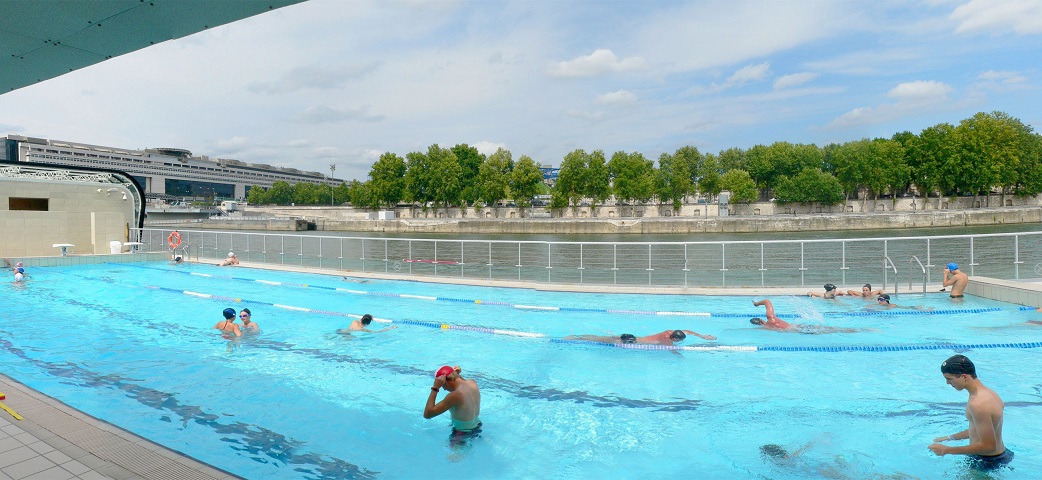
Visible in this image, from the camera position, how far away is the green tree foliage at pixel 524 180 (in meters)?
88.1

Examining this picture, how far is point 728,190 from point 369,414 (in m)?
84.8

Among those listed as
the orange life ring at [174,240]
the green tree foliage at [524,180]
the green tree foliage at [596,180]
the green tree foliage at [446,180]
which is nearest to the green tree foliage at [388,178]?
the green tree foliage at [446,180]

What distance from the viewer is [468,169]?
98000mm

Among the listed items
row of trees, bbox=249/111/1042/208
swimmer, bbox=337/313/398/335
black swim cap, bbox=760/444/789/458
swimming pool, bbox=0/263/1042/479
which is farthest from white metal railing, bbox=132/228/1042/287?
row of trees, bbox=249/111/1042/208

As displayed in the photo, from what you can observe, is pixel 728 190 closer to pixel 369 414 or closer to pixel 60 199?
pixel 60 199

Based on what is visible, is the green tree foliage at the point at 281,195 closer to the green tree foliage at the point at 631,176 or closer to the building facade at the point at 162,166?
the building facade at the point at 162,166

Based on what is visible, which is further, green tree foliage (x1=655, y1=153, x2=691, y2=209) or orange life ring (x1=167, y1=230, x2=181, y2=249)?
green tree foliage (x1=655, y1=153, x2=691, y2=209)

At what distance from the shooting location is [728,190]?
278ft

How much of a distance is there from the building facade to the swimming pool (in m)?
152

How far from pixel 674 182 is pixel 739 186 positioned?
30.6 ft

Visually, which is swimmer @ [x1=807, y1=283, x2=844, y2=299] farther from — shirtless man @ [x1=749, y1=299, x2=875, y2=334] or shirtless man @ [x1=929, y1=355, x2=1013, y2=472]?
shirtless man @ [x1=929, y1=355, x2=1013, y2=472]

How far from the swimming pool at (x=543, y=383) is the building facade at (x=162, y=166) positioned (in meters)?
152

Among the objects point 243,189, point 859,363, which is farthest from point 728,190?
point 243,189

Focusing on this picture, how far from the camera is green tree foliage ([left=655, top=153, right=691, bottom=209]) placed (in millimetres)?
86375
